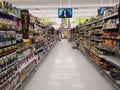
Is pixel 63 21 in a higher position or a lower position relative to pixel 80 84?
higher

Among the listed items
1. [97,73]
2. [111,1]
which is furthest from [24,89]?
[111,1]

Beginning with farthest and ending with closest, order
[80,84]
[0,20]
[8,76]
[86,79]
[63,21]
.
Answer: [63,21]
[86,79]
[80,84]
[8,76]
[0,20]

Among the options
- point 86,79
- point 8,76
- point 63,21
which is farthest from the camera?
point 63,21

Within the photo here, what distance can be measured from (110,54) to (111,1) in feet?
27.8

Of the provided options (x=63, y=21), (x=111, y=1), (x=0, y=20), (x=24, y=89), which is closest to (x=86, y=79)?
(x=24, y=89)

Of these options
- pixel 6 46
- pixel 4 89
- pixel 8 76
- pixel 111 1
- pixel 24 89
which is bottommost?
pixel 24 89

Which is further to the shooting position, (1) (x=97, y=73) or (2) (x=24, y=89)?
(1) (x=97, y=73)

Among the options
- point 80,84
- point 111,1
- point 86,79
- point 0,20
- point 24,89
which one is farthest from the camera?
point 111,1

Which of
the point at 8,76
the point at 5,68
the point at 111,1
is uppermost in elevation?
the point at 111,1

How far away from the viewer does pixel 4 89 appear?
2992 millimetres

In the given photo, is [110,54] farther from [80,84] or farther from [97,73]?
[80,84]

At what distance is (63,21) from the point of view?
31125 millimetres

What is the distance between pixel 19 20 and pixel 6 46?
126 cm

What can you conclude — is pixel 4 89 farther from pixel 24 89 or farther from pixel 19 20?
pixel 19 20
